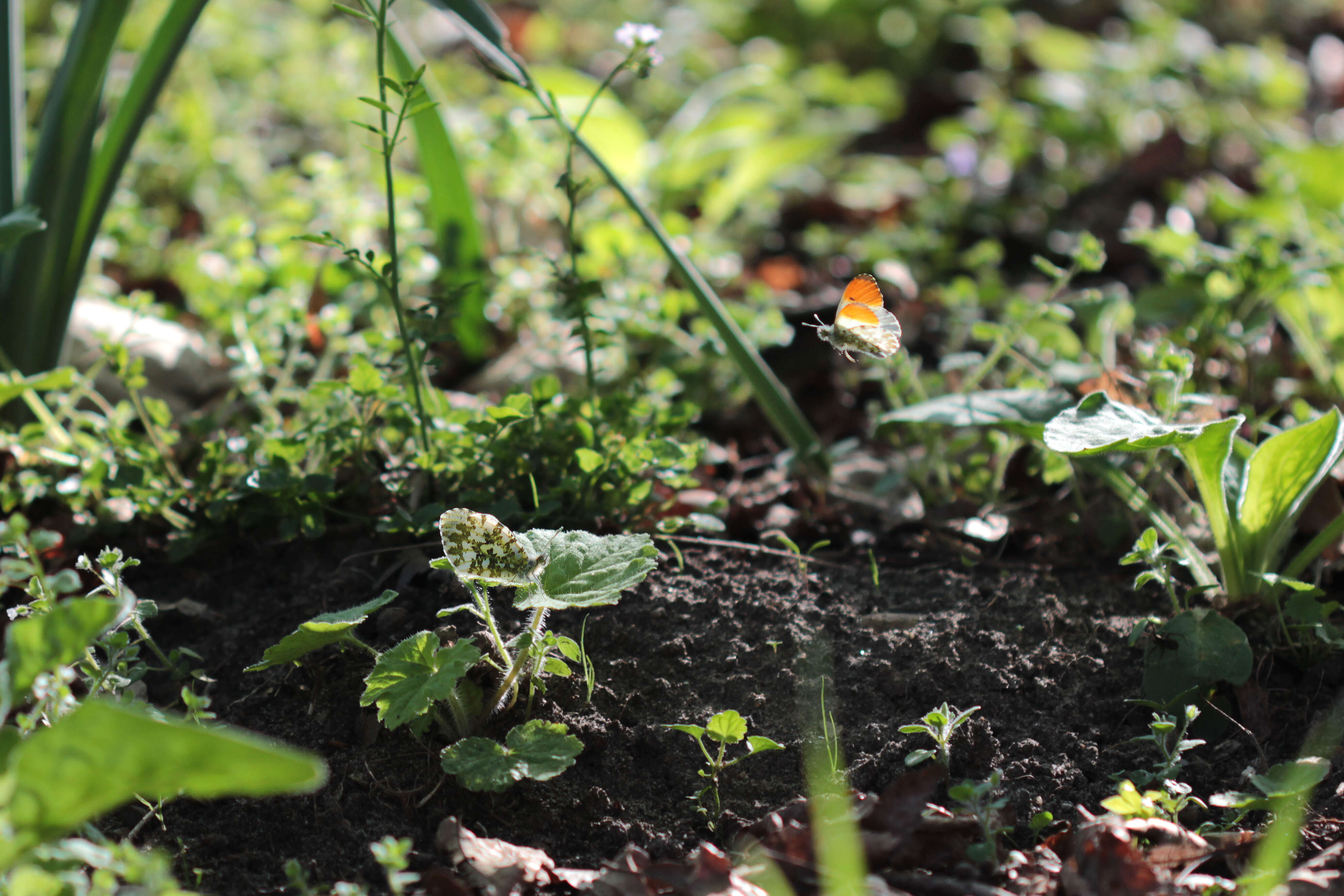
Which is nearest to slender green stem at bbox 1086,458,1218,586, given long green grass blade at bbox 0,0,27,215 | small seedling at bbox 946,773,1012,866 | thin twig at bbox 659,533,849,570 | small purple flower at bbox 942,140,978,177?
thin twig at bbox 659,533,849,570

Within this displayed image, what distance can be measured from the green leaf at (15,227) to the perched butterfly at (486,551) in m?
0.81

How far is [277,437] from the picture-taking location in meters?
1.84

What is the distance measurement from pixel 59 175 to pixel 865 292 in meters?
1.51

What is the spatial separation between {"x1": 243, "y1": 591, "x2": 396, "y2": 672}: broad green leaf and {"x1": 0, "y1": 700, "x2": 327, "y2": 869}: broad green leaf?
13.4 inches

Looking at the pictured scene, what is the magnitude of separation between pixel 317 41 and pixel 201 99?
0.94 m

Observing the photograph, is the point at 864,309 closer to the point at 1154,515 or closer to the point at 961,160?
the point at 1154,515

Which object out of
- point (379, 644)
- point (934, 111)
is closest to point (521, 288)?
point (379, 644)

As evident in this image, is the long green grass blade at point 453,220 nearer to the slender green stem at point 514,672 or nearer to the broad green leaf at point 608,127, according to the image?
the broad green leaf at point 608,127

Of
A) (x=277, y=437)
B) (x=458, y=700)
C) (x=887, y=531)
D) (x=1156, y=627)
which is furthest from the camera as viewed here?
(x=887, y=531)

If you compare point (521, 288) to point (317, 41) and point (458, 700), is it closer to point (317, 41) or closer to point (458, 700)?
point (458, 700)

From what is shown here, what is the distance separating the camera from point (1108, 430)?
1.46 m

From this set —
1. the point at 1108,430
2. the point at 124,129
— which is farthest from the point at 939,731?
the point at 124,129

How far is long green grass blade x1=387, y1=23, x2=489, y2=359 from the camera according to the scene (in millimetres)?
2256

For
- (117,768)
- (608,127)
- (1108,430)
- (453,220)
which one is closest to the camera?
(117,768)
